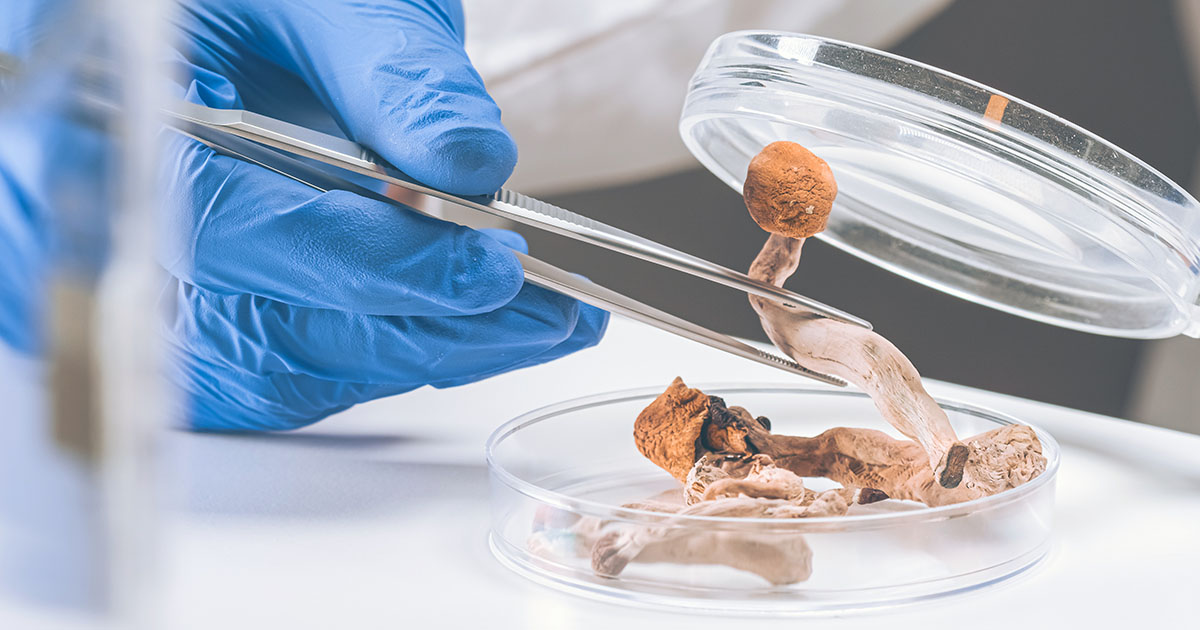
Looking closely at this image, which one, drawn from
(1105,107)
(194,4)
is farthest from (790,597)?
(1105,107)

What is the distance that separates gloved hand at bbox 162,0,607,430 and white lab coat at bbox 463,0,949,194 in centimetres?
47

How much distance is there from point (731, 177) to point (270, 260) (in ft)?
1.09

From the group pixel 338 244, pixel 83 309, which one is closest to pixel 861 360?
pixel 338 244

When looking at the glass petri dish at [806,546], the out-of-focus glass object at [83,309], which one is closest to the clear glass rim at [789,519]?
the glass petri dish at [806,546]

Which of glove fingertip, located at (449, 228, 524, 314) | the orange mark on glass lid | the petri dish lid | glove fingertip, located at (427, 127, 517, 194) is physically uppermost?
the orange mark on glass lid

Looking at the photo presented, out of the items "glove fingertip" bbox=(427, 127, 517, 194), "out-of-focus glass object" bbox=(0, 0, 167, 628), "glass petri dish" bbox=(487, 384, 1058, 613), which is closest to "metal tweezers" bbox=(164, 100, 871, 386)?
"glove fingertip" bbox=(427, 127, 517, 194)

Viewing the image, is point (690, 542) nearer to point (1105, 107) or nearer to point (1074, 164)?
point (1074, 164)

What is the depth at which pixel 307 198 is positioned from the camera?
2.03ft

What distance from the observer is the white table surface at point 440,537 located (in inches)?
18.0

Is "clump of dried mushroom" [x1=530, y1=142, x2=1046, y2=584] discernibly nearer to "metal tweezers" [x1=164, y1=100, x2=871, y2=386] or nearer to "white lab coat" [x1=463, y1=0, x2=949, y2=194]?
"metal tweezers" [x1=164, y1=100, x2=871, y2=386]

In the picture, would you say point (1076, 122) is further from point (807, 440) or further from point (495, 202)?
point (495, 202)

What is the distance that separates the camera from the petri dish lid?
0.52 m

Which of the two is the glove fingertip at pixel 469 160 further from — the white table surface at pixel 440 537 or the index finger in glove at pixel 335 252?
the white table surface at pixel 440 537

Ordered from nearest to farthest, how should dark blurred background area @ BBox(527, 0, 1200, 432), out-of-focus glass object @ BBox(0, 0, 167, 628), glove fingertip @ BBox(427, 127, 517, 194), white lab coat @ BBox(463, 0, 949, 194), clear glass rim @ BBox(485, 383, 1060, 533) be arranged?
out-of-focus glass object @ BBox(0, 0, 167, 628) < clear glass rim @ BBox(485, 383, 1060, 533) < glove fingertip @ BBox(427, 127, 517, 194) < dark blurred background area @ BBox(527, 0, 1200, 432) < white lab coat @ BBox(463, 0, 949, 194)
